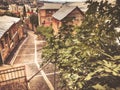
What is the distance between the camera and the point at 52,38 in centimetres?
697

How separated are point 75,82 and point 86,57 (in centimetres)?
70

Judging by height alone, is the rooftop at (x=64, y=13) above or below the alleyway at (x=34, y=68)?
above

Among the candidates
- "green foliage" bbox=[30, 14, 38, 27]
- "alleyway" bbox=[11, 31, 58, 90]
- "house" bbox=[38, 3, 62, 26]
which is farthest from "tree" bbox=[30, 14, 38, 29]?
"alleyway" bbox=[11, 31, 58, 90]

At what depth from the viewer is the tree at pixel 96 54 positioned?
139 inches

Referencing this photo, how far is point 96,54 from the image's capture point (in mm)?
4250

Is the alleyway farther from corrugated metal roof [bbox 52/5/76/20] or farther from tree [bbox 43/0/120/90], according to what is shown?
corrugated metal roof [bbox 52/5/76/20]

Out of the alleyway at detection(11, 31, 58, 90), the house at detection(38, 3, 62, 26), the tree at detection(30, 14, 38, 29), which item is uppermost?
the house at detection(38, 3, 62, 26)

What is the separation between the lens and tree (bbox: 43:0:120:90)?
11.6 feet

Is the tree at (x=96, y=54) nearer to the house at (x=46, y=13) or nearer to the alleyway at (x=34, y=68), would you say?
the alleyway at (x=34, y=68)

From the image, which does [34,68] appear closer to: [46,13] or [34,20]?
[46,13]

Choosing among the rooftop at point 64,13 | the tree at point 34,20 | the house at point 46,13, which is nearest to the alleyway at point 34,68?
A: the rooftop at point 64,13

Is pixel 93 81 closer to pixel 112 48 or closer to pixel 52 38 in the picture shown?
pixel 112 48

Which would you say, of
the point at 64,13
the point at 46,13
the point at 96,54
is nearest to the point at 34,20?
the point at 46,13

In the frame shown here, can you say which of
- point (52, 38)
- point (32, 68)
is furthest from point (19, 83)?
point (52, 38)
